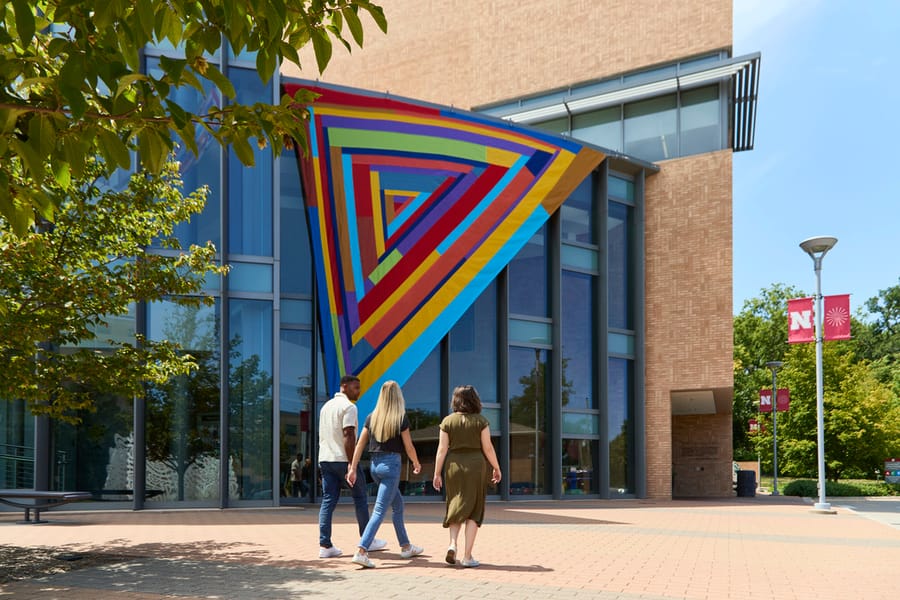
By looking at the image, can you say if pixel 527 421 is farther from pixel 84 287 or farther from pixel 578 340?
pixel 84 287

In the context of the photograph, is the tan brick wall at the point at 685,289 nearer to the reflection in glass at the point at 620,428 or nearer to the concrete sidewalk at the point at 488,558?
the reflection in glass at the point at 620,428

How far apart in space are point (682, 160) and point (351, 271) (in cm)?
1058

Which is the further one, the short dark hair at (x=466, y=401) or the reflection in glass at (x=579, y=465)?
the reflection in glass at (x=579, y=465)

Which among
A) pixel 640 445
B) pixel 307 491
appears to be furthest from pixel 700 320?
pixel 307 491

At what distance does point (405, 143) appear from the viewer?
60.5 ft

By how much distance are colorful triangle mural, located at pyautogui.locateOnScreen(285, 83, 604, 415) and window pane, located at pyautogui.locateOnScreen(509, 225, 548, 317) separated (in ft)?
3.36

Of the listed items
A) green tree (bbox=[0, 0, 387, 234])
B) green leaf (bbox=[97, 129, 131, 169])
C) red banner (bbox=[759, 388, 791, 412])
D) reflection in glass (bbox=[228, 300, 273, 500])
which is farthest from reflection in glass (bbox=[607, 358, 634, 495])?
green leaf (bbox=[97, 129, 131, 169])

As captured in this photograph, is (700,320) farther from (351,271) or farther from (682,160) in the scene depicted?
(351,271)

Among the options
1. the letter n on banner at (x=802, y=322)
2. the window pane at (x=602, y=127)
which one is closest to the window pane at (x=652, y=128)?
the window pane at (x=602, y=127)

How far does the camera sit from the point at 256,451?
1549 centimetres

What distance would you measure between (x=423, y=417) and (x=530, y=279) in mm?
4631

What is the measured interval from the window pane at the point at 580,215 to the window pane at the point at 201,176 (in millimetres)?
9211

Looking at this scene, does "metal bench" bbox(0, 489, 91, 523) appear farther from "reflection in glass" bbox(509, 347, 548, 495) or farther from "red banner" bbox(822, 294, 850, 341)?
"red banner" bbox(822, 294, 850, 341)

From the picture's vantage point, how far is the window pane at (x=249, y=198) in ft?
52.1
